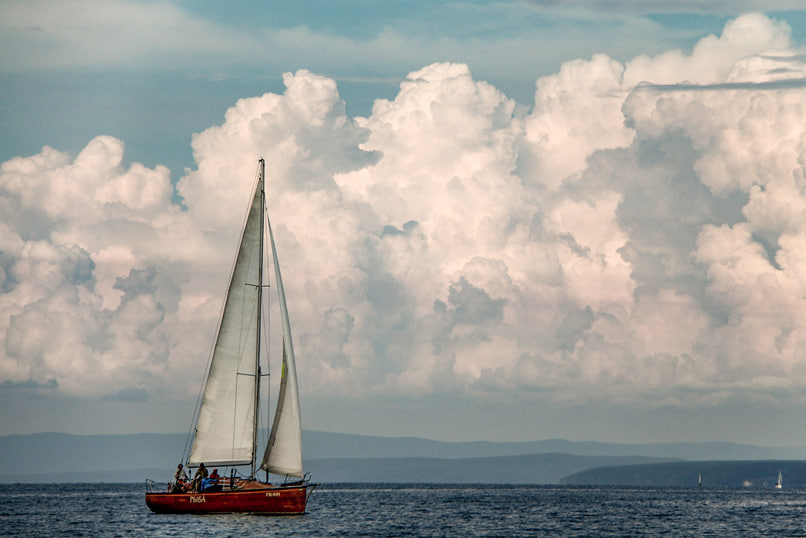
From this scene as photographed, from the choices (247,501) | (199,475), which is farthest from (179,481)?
(247,501)

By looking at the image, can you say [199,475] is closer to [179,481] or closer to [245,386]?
[179,481]

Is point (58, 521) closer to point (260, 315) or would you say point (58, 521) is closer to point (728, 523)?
point (260, 315)

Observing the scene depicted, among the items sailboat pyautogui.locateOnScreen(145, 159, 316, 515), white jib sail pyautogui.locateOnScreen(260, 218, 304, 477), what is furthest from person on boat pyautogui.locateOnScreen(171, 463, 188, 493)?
white jib sail pyautogui.locateOnScreen(260, 218, 304, 477)

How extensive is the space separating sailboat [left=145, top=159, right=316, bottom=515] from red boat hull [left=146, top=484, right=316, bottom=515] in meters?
0.09

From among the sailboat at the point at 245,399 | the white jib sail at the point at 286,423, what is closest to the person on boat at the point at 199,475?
the sailboat at the point at 245,399

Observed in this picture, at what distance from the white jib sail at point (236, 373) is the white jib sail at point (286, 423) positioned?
157cm

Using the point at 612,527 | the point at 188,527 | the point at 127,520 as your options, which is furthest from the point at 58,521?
the point at 612,527

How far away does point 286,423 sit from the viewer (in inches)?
2842

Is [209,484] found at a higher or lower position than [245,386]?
lower

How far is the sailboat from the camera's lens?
71938 millimetres

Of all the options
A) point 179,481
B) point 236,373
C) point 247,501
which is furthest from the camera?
point 179,481

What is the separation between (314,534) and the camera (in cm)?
7262

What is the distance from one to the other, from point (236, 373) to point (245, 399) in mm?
1889

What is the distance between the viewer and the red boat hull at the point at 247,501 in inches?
2749
